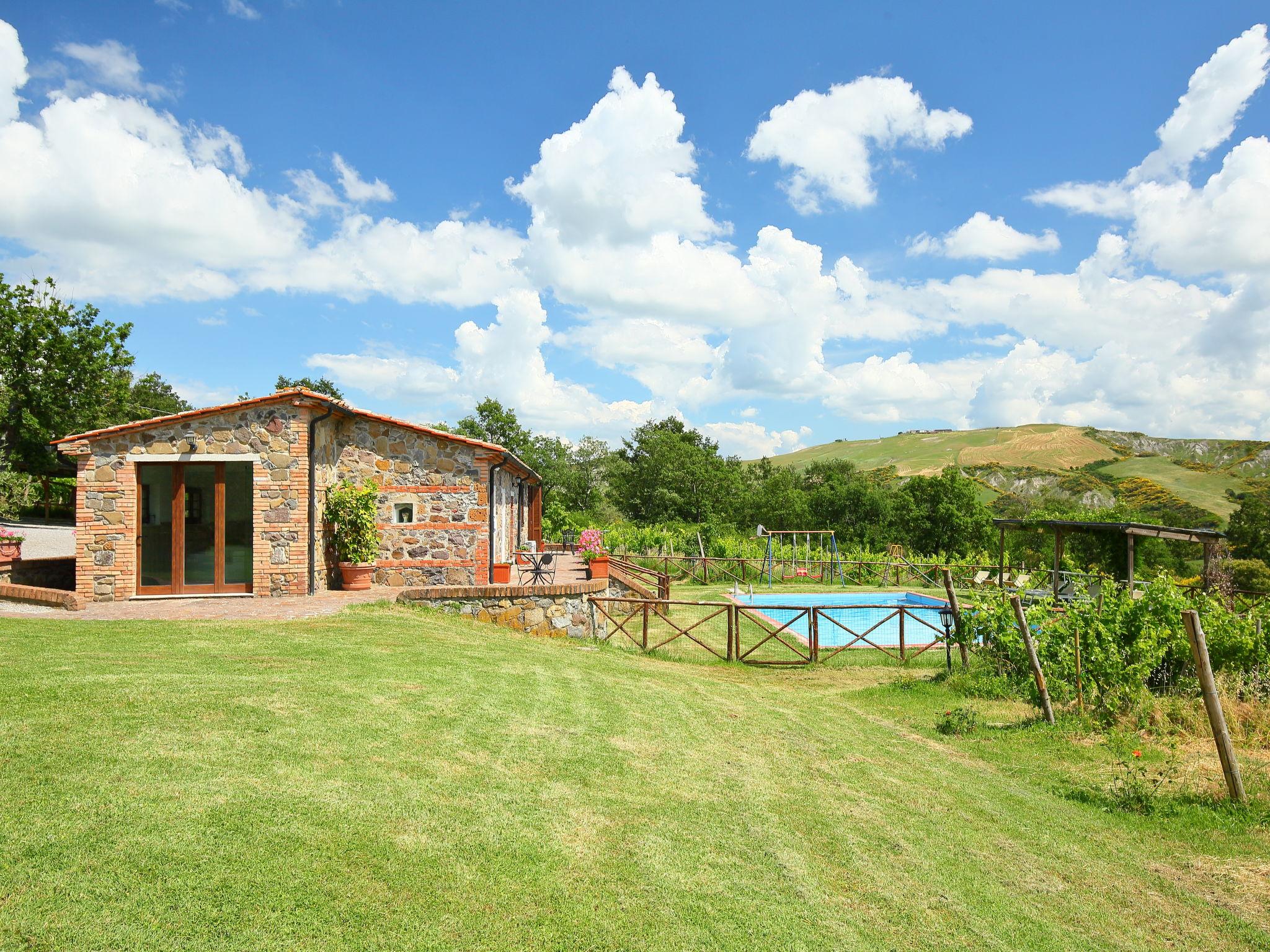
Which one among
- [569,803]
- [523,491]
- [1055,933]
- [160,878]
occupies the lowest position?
[1055,933]

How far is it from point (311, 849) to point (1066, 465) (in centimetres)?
9115

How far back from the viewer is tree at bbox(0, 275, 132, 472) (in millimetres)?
32281

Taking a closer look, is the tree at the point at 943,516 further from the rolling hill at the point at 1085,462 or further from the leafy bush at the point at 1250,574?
the rolling hill at the point at 1085,462

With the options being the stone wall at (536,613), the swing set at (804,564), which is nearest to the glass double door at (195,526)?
the stone wall at (536,613)

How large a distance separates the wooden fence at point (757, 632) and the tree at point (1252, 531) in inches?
798

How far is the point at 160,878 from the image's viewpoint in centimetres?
304

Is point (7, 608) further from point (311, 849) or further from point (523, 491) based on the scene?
point (523, 491)

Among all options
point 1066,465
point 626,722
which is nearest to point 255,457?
point 626,722

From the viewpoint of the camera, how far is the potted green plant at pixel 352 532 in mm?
12602

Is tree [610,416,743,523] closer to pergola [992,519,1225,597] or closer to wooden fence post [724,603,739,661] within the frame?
pergola [992,519,1225,597]

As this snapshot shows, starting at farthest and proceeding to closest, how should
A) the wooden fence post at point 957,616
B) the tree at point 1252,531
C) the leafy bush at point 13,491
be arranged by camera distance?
1. the tree at point 1252,531
2. the leafy bush at point 13,491
3. the wooden fence post at point 957,616

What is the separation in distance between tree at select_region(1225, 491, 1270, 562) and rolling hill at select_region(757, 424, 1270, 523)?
64.4 ft

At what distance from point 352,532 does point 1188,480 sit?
79.6m

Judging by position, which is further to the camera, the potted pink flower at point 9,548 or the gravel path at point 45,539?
the gravel path at point 45,539
